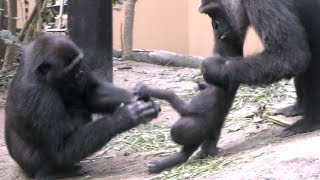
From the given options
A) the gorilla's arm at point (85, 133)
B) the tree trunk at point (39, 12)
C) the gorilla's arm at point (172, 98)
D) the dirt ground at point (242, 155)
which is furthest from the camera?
the tree trunk at point (39, 12)

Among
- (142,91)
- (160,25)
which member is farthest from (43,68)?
(160,25)

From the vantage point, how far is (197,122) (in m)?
4.11

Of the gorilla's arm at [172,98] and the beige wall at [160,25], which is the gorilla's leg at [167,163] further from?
the beige wall at [160,25]

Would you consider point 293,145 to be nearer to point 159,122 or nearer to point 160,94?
point 160,94

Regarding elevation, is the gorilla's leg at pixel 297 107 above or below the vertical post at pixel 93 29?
below

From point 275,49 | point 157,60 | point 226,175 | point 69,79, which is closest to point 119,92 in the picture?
point 69,79

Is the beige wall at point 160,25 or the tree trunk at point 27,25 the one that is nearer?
the tree trunk at point 27,25

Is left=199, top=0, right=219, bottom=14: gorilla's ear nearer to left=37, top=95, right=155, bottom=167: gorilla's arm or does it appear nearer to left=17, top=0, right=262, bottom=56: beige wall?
left=37, top=95, right=155, bottom=167: gorilla's arm

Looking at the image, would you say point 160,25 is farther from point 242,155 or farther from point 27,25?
point 242,155

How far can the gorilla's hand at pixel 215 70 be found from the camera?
4.14 metres

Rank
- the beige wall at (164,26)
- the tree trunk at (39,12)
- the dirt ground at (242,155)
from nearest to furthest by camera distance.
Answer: the dirt ground at (242,155) → the tree trunk at (39,12) → the beige wall at (164,26)

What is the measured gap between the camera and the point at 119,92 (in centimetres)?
494

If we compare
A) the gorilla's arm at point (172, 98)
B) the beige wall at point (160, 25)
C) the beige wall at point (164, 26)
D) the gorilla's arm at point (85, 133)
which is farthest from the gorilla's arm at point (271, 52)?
the beige wall at point (160, 25)

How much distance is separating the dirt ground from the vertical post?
0.74 m
